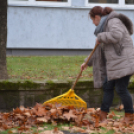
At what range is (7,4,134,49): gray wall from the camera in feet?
26.7

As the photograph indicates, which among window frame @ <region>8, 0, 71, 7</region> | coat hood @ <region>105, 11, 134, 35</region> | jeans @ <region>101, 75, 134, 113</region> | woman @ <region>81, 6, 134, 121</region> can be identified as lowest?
jeans @ <region>101, 75, 134, 113</region>

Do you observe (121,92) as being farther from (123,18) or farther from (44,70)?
(44,70)

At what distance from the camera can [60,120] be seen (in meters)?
3.41

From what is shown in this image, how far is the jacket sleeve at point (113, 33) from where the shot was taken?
10.1 feet

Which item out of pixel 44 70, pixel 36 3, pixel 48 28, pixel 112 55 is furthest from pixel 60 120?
pixel 36 3

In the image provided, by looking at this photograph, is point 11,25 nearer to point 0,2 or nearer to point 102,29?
point 0,2

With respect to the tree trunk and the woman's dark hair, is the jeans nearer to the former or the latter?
the woman's dark hair

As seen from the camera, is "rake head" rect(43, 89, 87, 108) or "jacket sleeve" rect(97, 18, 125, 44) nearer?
"jacket sleeve" rect(97, 18, 125, 44)

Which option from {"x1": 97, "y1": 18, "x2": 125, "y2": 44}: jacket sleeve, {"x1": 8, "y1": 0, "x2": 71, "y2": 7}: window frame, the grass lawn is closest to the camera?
{"x1": 97, "y1": 18, "x2": 125, "y2": 44}: jacket sleeve

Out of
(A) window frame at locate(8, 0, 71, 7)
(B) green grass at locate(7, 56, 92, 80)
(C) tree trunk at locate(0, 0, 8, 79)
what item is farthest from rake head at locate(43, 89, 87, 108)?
(A) window frame at locate(8, 0, 71, 7)

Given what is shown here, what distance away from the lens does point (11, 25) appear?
8125 millimetres

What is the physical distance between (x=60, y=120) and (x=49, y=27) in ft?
17.3

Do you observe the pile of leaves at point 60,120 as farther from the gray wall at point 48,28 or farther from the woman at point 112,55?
the gray wall at point 48,28

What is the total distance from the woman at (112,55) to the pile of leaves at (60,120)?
0.18 metres
